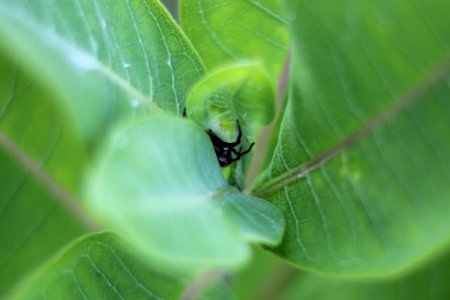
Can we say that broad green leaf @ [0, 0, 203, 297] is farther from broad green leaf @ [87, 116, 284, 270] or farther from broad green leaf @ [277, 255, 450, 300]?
broad green leaf @ [277, 255, 450, 300]

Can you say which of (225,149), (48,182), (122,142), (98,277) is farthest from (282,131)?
(48,182)

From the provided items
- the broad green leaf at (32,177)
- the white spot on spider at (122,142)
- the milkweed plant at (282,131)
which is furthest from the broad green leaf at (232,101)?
the broad green leaf at (32,177)

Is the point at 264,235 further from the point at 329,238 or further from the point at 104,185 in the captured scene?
the point at 104,185

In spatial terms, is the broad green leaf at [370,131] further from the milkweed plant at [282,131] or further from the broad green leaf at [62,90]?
the broad green leaf at [62,90]

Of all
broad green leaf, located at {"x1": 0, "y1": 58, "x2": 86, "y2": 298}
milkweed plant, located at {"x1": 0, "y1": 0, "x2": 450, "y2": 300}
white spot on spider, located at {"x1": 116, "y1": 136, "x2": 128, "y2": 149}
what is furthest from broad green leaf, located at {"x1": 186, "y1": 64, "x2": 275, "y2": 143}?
broad green leaf, located at {"x1": 0, "y1": 58, "x2": 86, "y2": 298}

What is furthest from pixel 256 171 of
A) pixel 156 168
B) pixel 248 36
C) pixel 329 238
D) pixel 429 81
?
pixel 156 168

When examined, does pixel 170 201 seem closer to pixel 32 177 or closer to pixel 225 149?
pixel 225 149
